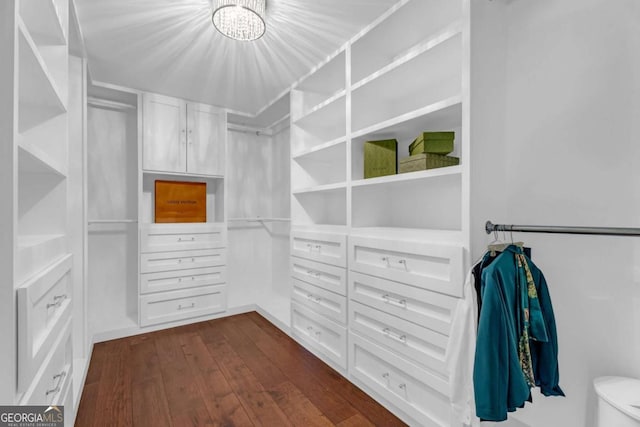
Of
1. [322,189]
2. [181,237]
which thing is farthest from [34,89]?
[181,237]

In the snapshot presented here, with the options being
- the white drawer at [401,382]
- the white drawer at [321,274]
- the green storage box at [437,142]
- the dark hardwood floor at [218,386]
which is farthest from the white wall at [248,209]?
the green storage box at [437,142]

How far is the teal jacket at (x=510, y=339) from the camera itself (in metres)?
1.13

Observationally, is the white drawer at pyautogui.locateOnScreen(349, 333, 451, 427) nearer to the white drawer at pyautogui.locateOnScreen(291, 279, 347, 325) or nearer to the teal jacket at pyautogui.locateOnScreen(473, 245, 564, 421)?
the white drawer at pyautogui.locateOnScreen(291, 279, 347, 325)

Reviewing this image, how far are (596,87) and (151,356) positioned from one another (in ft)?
10.9

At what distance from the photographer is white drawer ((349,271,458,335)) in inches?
58.4

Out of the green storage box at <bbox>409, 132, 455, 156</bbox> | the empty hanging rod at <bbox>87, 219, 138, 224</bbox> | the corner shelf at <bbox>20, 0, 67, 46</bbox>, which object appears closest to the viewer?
the corner shelf at <bbox>20, 0, 67, 46</bbox>

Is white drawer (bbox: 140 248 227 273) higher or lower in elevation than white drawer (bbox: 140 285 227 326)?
higher

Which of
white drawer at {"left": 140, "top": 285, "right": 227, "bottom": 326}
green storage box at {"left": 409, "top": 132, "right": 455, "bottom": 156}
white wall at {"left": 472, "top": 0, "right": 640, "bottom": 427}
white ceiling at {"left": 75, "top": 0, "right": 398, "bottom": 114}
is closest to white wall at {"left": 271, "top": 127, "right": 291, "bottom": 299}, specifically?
white drawer at {"left": 140, "top": 285, "right": 227, "bottom": 326}

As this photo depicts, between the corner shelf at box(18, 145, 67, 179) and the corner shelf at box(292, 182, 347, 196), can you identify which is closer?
the corner shelf at box(18, 145, 67, 179)

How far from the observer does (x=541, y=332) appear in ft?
3.97

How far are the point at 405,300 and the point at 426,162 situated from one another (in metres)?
0.77

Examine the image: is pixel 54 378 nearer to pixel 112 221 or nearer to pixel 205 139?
pixel 112 221

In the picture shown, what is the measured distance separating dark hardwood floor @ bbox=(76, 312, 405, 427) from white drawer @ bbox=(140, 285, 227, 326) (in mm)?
231

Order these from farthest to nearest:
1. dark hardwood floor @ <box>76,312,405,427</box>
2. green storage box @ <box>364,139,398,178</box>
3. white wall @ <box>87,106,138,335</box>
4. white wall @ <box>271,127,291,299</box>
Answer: white wall @ <box>271,127,291,299</box> → white wall @ <box>87,106,138,335</box> → green storage box @ <box>364,139,398,178</box> → dark hardwood floor @ <box>76,312,405,427</box>
